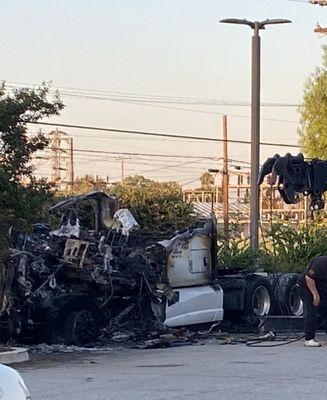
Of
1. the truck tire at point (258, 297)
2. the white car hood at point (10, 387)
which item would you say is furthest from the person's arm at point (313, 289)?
the white car hood at point (10, 387)

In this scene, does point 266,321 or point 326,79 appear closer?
point 266,321

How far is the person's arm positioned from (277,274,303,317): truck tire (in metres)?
3.89

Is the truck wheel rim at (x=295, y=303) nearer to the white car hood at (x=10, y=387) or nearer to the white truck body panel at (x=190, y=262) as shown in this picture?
the white truck body panel at (x=190, y=262)

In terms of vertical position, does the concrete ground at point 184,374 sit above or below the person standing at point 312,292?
below

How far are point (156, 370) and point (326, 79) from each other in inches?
1146

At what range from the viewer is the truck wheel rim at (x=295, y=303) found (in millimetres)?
22922

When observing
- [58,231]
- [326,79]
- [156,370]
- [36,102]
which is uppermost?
[326,79]

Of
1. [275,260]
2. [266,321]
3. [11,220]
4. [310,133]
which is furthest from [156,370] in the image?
[310,133]

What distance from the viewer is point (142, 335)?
805 inches

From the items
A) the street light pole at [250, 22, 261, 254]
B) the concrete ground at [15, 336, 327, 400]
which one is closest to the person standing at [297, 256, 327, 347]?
the concrete ground at [15, 336, 327, 400]

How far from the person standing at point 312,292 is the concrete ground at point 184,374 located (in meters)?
0.34

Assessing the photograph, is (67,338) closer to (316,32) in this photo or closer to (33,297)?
(33,297)

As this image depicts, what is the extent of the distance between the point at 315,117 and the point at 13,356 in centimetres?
2769

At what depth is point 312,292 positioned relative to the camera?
1880 cm
